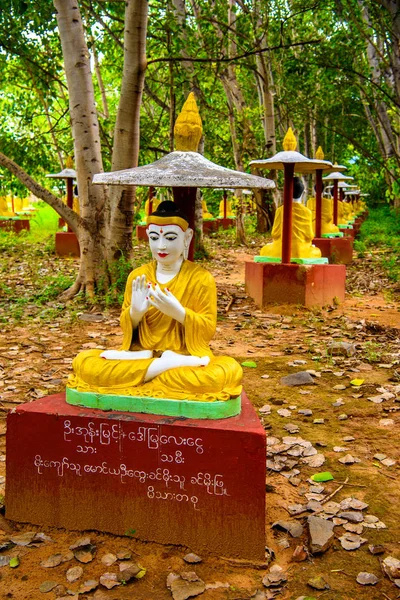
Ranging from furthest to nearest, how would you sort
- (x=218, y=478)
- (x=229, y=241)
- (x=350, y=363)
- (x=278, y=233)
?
(x=229, y=241) < (x=278, y=233) < (x=350, y=363) < (x=218, y=478)

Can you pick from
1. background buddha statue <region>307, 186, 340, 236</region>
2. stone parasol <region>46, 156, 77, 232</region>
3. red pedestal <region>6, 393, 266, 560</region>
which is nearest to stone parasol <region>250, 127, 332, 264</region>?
background buddha statue <region>307, 186, 340, 236</region>

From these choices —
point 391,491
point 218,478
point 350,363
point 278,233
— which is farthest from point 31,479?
point 278,233

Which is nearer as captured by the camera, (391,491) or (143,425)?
(143,425)

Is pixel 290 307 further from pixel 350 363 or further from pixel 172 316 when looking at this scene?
pixel 172 316

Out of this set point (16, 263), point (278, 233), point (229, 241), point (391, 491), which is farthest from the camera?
point (229, 241)

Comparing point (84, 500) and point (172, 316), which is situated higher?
point (172, 316)

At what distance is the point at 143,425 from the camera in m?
3.13

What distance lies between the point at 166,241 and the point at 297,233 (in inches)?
232

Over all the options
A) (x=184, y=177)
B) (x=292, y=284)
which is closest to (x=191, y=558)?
(x=184, y=177)

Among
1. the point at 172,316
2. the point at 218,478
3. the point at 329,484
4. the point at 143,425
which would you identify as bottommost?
the point at 329,484

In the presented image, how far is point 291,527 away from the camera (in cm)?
322

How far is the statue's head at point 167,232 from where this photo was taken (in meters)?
3.50

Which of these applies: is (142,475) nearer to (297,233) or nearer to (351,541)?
(351,541)

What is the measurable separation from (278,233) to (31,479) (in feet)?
21.8
